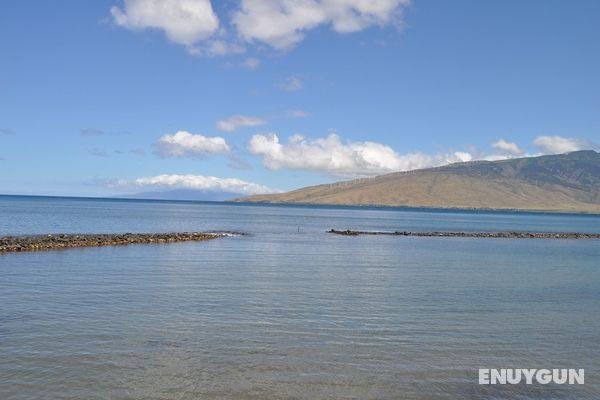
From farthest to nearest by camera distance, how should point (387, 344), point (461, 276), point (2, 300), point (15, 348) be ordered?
point (461, 276) → point (2, 300) → point (387, 344) → point (15, 348)

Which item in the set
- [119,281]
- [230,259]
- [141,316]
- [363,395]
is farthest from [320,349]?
[230,259]

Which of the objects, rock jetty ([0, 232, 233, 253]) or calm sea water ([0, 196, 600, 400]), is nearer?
calm sea water ([0, 196, 600, 400])

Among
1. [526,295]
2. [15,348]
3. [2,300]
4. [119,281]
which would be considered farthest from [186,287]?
[526,295]

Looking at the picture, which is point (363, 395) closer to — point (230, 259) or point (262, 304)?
point (262, 304)

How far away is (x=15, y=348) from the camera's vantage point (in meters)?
16.6

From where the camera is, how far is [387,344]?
60.3 ft

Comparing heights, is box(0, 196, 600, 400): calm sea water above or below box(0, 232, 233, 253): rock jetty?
below

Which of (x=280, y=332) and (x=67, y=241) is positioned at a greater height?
(x=67, y=241)

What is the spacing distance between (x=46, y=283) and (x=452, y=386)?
23201 mm

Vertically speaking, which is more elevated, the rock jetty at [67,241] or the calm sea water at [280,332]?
the rock jetty at [67,241]

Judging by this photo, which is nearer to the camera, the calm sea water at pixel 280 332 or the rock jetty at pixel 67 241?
the calm sea water at pixel 280 332

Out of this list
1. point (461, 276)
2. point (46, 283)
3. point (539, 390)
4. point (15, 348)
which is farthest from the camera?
point (461, 276)

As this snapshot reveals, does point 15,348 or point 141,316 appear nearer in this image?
point 15,348

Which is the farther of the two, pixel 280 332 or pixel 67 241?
pixel 67 241
